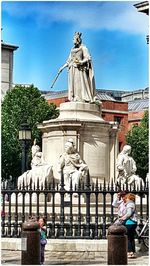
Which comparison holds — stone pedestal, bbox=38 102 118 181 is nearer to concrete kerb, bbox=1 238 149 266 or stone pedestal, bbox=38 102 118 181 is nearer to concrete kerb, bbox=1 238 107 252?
concrete kerb, bbox=1 238 149 266

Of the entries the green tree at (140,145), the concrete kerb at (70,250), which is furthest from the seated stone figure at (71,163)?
the green tree at (140,145)

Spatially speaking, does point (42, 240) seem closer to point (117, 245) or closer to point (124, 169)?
point (117, 245)

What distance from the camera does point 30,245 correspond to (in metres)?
12.7

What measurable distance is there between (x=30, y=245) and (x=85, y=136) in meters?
10.9

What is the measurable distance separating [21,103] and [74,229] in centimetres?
3656

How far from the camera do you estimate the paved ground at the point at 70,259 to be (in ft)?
47.4

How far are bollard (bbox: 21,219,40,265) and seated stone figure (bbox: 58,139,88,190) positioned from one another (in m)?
8.36

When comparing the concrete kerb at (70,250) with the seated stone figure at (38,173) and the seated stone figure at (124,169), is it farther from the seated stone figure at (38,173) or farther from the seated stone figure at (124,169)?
the seated stone figure at (124,169)

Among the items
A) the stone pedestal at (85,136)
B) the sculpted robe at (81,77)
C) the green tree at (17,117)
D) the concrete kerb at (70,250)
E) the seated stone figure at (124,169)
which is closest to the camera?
the concrete kerb at (70,250)

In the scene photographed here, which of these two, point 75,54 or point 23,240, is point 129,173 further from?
point 23,240

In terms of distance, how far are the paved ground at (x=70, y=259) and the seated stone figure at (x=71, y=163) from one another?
5106 millimetres

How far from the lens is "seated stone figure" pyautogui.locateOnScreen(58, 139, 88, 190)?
2131 centimetres

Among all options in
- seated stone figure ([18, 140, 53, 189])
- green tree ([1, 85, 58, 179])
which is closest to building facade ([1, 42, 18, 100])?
green tree ([1, 85, 58, 179])

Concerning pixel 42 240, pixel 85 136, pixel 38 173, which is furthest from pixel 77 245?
pixel 85 136
